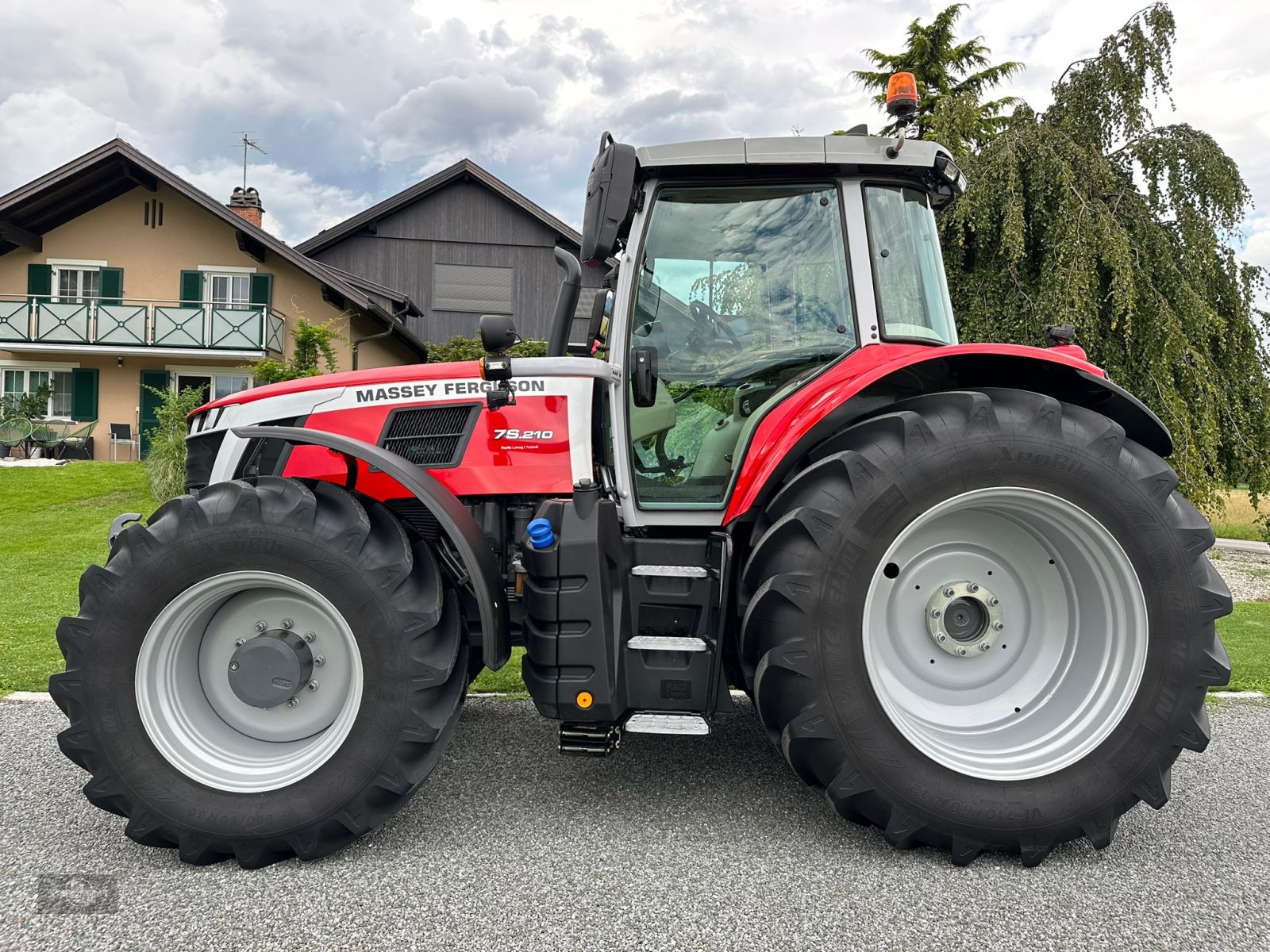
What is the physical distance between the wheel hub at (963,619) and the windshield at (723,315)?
2.52ft

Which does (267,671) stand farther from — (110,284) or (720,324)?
(110,284)

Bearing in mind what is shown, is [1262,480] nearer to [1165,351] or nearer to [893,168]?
[1165,351]

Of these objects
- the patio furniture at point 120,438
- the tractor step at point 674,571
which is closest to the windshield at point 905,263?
the tractor step at point 674,571

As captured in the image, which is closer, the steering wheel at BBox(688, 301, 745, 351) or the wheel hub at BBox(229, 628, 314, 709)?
the wheel hub at BBox(229, 628, 314, 709)

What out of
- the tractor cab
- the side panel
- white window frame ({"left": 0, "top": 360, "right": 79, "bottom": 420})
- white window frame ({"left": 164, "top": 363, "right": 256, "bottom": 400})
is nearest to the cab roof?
the tractor cab

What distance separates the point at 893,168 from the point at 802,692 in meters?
1.73

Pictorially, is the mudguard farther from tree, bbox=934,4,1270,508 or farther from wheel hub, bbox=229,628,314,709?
tree, bbox=934,4,1270,508

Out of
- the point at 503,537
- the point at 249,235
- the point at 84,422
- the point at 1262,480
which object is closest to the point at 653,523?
the point at 503,537

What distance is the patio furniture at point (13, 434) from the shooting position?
15.5 metres

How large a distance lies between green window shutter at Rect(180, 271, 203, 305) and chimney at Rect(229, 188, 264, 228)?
2.52 meters

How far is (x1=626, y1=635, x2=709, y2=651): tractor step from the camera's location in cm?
256

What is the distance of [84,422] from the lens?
60.1 feet

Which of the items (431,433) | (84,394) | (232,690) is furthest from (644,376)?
(84,394)

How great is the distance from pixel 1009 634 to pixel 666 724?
1128 mm
